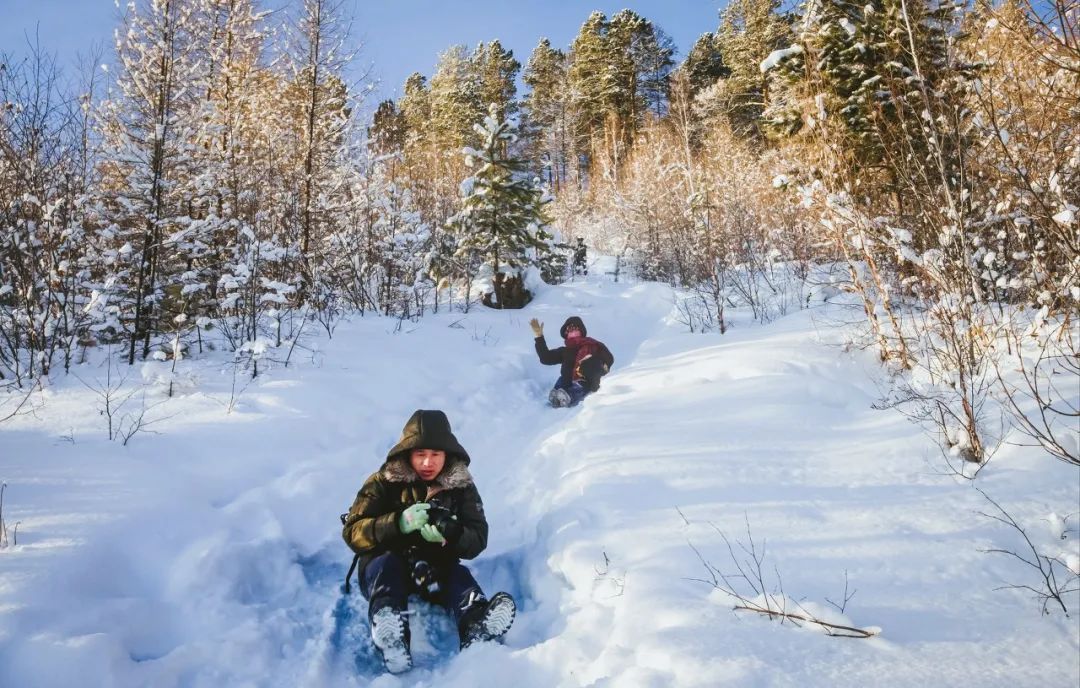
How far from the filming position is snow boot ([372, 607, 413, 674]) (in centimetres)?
244

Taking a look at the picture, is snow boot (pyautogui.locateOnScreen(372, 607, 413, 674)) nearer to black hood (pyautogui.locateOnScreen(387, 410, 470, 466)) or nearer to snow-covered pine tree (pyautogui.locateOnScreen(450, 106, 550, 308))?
black hood (pyautogui.locateOnScreen(387, 410, 470, 466))

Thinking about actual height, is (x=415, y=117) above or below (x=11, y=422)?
above

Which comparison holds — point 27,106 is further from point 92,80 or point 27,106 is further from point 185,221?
point 185,221

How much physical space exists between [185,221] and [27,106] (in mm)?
1713

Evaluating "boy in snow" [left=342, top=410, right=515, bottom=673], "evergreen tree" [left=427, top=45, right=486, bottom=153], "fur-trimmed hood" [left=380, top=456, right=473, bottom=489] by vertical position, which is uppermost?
"evergreen tree" [left=427, top=45, right=486, bottom=153]

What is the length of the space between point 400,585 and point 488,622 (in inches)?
21.2

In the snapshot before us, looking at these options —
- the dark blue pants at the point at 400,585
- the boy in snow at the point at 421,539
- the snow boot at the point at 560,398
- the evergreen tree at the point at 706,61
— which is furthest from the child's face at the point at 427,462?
the evergreen tree at the point at 706,61

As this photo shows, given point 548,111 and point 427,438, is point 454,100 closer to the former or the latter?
point 548,111

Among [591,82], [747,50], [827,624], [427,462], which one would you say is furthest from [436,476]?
[591,82]

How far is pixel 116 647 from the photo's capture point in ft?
7.31

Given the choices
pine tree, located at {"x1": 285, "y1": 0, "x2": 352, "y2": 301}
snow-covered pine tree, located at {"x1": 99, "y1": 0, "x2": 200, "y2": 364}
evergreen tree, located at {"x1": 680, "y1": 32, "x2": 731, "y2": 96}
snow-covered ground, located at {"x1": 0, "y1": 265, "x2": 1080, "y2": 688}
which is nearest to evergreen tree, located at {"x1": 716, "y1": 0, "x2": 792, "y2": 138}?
evergreen tree, located at {"x1": 680, "y1": 32, "x2": 731, "y2": 96}

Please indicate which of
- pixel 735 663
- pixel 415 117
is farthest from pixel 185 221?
pixel 415 117

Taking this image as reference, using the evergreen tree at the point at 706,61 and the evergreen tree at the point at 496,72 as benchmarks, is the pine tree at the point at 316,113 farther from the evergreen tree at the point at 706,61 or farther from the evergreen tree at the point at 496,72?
the evergreen tree at the point at 706,61

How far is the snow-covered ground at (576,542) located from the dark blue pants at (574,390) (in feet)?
5.02
